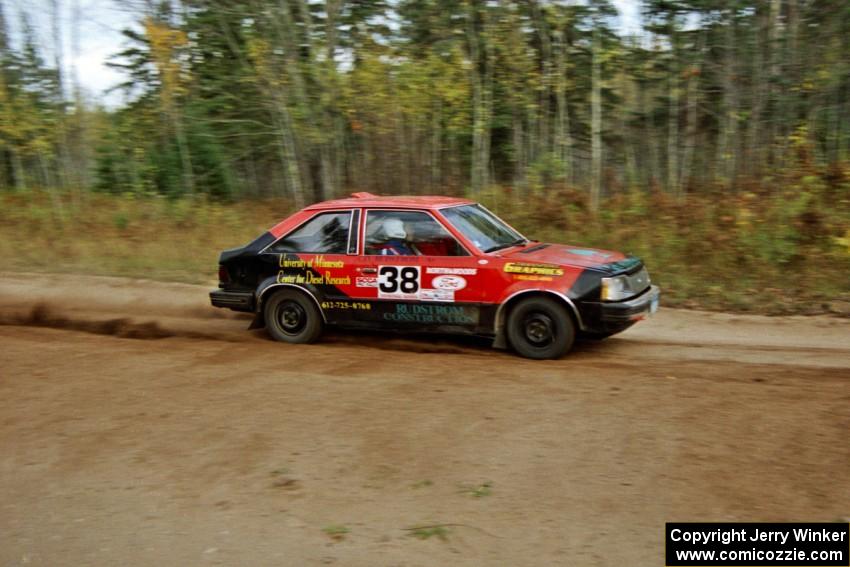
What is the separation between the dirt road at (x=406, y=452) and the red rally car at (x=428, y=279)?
1.31ft

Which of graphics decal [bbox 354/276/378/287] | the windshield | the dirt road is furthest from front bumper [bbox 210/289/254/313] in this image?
the windshield

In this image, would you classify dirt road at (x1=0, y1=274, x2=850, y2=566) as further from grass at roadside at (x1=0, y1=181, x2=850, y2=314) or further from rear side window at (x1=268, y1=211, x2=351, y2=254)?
grass at roadside at (x1=0, y1=181, x2=850, y2=314)

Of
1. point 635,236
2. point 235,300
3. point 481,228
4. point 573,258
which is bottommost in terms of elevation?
point 235,300

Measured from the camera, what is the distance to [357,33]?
16.8 meters

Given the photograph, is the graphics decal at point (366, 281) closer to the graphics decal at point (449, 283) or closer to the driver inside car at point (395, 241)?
the driver inside car at point (395, 241)

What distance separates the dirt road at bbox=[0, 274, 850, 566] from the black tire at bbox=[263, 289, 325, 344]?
0.58 meters

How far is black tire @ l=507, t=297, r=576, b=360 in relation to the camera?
7.23 meters

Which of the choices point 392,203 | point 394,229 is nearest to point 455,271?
point 394,229

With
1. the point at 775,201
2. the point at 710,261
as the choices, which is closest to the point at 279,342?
the point at 710,261

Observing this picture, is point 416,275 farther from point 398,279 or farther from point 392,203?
point 392,203

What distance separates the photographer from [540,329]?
7.35 m

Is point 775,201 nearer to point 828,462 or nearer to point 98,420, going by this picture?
point 828,462

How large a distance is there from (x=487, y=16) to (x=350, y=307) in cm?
886

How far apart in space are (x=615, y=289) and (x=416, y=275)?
192 centimetres
